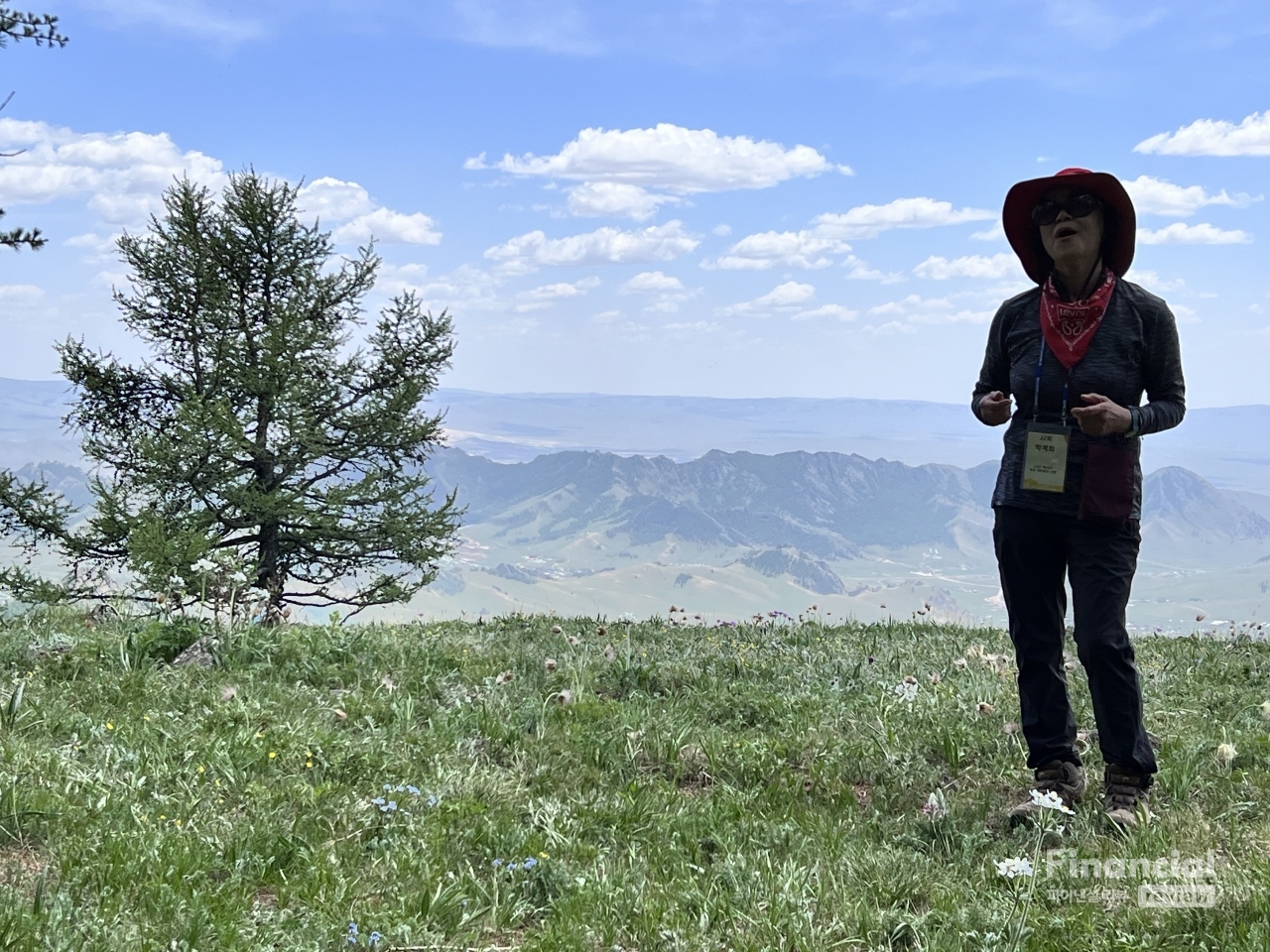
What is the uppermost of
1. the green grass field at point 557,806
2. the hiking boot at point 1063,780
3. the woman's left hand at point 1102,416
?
the woman's left hand at point 1102,416

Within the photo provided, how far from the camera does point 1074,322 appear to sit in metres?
4.55

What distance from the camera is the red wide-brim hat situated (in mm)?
4465

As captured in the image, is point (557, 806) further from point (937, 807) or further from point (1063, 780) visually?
point (1063, 780)

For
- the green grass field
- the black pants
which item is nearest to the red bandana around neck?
the black pants

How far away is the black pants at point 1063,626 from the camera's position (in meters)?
4.48

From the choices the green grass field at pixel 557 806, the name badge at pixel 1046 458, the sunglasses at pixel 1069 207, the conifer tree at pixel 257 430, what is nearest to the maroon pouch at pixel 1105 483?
the name badge at pixel 1046 458

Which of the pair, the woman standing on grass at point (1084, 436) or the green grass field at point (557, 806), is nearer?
the green grass field at point (557, 806)

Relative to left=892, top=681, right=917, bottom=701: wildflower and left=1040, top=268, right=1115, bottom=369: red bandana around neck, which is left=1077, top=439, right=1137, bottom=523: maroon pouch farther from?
left=892, top=681, right=917, bottom=701: wildflower

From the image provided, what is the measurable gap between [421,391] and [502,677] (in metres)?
21.9

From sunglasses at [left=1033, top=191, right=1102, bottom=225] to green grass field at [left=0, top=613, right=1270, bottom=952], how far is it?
8.87 feet

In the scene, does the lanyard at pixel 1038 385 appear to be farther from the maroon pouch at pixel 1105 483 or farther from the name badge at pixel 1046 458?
the maroon pouch at pixel 1105 483

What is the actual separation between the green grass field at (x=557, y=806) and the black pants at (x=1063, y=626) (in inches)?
Result: 15.7

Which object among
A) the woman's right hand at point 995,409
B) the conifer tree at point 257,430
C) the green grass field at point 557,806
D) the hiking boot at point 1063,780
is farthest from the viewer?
the conifer tree at point 257,430

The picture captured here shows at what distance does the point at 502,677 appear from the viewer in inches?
265
